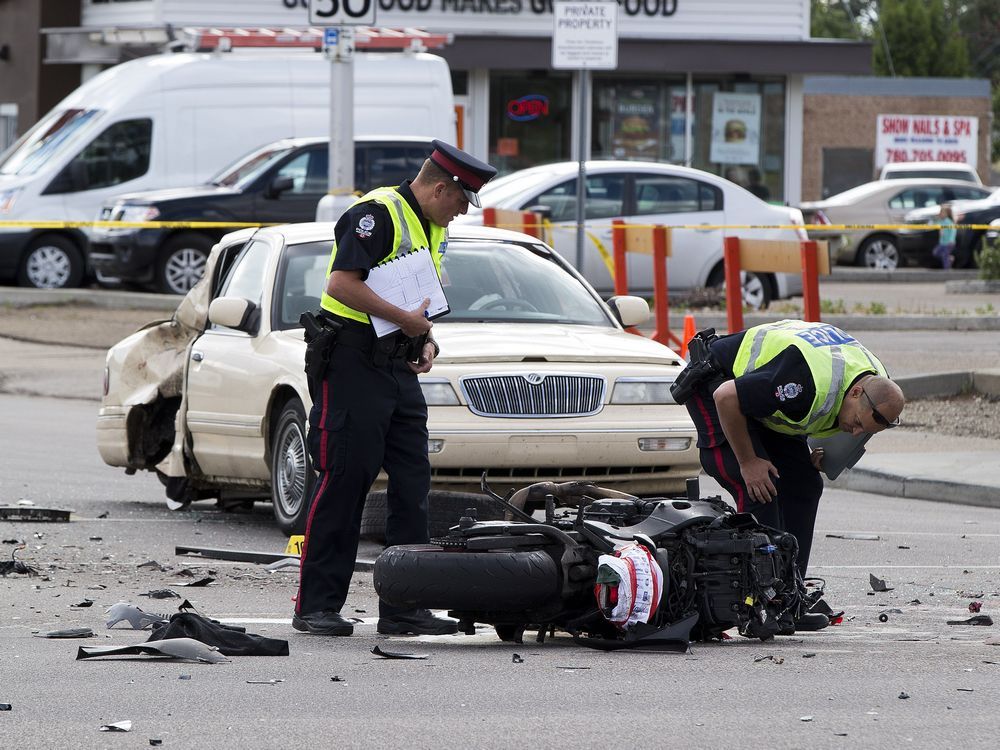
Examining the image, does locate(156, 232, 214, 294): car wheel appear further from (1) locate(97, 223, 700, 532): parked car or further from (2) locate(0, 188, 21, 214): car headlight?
(1) locate(97, 223, 700, 532): parked car

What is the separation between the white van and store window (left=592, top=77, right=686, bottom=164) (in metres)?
10.7

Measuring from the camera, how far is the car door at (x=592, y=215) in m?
20.4

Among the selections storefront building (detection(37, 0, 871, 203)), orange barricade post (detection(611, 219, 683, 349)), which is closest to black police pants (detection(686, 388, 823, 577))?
orange barricade post (detection(611, 219, 683, 349))

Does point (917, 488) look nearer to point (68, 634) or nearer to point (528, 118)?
point (68, 634)

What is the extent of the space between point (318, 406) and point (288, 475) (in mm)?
2429

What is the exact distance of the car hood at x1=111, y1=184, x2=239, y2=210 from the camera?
21422 mm

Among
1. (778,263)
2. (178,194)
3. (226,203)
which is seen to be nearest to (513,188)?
(226,203)

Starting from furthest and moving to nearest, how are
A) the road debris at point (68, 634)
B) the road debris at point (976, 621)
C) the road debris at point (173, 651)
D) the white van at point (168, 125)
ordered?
1. the white van at point (168, 125)
2. the road debris at point (976, 621)
3. the road debris at point (68, 634)
4. the road debris at point (173, 651)

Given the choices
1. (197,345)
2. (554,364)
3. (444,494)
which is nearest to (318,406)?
(444,494)

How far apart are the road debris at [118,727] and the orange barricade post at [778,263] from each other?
32.0 feet

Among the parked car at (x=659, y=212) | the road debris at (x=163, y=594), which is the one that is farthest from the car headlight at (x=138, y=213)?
the road debris at (x=163, y=594)

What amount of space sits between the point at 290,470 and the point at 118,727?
13.4 ft

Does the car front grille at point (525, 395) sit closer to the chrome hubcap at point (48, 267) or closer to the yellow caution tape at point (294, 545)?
the yellow caution tape at point (294, 545)

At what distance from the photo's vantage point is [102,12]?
33.8 meters
